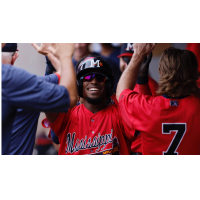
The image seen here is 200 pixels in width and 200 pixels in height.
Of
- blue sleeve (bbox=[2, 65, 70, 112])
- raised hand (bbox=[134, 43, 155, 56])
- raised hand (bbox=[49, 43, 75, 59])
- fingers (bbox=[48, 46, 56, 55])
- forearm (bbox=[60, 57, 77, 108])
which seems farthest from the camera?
raised hand (bbox=[134, 43, 155, 56])

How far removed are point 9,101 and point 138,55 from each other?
3.90 feet

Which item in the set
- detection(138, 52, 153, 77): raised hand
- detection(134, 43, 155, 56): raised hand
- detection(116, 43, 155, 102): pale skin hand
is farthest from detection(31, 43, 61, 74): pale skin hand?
detection(138, 52, 153, 77): raised hand

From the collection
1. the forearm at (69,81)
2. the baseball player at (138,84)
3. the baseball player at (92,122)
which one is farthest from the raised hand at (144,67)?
the forearm at (69,81)

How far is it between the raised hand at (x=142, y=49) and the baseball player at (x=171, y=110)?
0.21 m

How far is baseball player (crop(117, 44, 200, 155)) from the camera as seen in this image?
1.64 metres

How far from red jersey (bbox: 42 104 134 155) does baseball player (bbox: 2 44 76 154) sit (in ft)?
1.91

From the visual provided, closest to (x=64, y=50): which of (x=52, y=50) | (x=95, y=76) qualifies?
(x=52, y=50)

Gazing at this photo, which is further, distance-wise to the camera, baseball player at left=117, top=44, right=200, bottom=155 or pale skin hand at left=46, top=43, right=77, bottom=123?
baseball player at left=117, top=44, right=200, bottom=155

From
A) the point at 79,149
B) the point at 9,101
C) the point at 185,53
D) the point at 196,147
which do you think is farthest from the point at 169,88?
the point at 9,101

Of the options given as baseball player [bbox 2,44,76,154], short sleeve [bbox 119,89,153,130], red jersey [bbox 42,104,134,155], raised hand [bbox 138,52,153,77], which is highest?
raised hand [bbox 138,52,153,77]

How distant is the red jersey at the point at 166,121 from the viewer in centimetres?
163

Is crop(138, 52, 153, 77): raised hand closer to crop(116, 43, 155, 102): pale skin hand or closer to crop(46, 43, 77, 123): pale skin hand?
crop(116, 43, 155, 102): pale skin hand

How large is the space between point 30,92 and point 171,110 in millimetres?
1095

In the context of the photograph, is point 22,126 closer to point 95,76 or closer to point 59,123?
point 59,123
